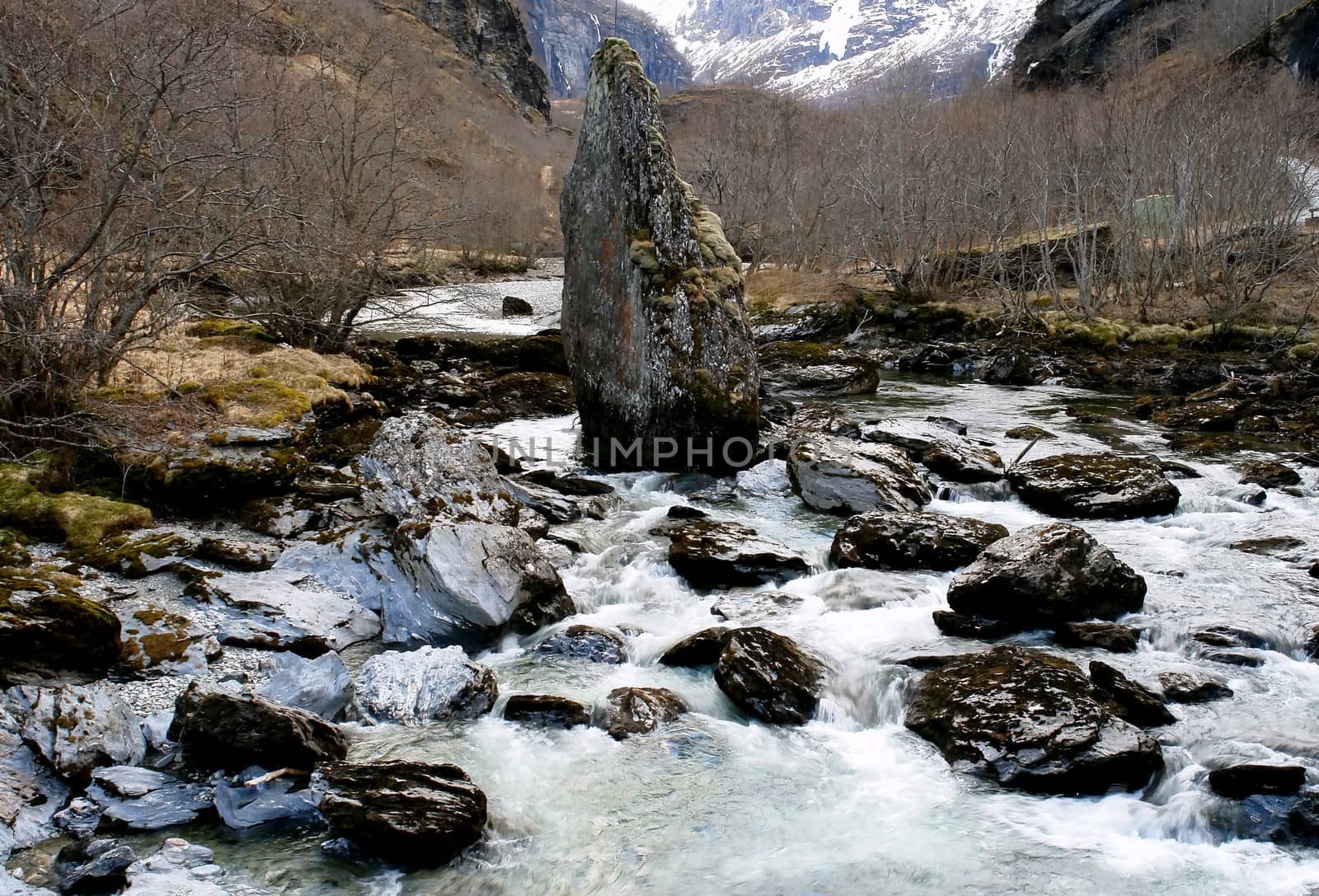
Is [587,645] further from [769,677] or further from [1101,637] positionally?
[1101,637]

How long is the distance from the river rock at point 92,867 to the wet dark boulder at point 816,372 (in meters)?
15.1

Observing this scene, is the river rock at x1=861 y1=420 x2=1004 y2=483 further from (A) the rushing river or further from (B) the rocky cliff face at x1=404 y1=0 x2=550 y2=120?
(B) the rocky cliff face at x1=404 y1=0 x2=550 y2=120

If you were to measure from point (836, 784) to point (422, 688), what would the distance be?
109 inches

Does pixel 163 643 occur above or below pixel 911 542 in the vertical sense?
below

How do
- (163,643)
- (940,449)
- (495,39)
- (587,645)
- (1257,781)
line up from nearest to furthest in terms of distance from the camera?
(1257,781)
(163,643)
(587,645)
(940,449)
(495,39)

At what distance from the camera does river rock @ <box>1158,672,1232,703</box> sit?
5594 millimetres

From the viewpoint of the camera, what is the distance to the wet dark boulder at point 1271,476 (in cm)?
1076

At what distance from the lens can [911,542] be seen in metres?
8.32

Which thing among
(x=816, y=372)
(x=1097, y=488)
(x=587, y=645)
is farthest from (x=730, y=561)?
(x=816, y=372)

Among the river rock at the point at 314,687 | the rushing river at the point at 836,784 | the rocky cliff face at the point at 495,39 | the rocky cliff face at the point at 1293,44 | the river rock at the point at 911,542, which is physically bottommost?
the rushing river at the point at 836,784

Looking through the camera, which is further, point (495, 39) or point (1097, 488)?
point (495, 39)

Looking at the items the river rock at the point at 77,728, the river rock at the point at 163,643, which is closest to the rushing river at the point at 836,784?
the river rock at the point at 77,728

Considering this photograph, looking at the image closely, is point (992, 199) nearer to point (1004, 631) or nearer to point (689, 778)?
point (1004, 631)

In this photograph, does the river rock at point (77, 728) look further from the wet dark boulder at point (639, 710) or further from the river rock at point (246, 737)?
the wet dark boulder at point (639, 710)
